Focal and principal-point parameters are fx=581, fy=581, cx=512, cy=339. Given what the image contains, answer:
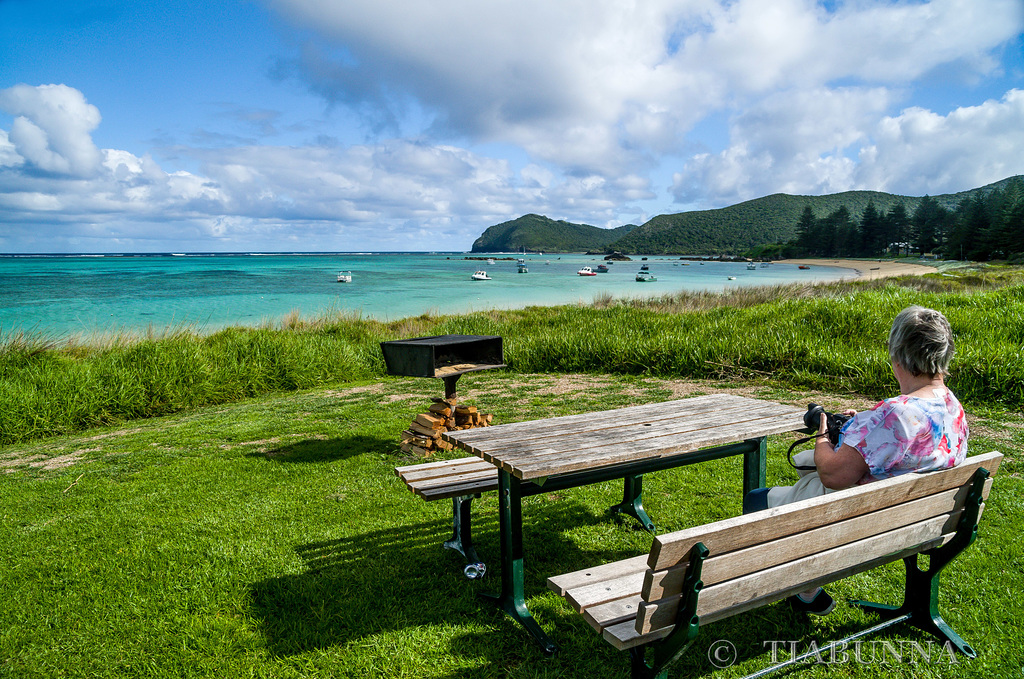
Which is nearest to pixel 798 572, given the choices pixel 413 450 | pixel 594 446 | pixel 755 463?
pixel 594 446

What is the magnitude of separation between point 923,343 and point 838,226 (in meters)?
127

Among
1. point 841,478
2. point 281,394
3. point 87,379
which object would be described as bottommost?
point 281,394

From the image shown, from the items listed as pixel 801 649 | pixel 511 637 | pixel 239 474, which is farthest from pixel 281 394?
pixel 801 649

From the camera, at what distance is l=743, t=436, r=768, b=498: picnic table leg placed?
11.5 ft

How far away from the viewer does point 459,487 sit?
3352 mm

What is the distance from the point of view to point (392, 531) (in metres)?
4.03

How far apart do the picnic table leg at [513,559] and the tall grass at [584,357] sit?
22.2 feet

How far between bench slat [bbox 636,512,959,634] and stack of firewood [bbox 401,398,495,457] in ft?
13.6

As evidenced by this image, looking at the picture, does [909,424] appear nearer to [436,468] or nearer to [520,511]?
[520,511]

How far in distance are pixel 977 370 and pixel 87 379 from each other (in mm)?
12166

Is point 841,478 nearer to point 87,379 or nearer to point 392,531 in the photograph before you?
point 392,531

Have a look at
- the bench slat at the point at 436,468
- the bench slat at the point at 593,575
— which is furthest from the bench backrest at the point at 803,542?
the bench slat at the point at 436,468

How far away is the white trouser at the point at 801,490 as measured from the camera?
2.59 m

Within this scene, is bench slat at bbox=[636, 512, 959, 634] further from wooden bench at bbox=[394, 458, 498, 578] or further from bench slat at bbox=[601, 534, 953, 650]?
wooden bench at bbox=[394, 458, 498, 578]
